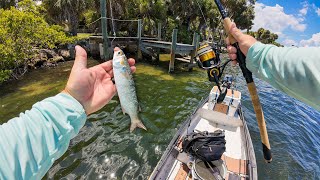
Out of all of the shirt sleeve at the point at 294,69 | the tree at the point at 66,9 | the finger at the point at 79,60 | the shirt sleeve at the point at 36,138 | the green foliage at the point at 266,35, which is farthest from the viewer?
the green foliage at the point at 266,35

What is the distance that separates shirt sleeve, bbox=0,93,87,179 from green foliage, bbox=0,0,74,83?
1393 centimetres

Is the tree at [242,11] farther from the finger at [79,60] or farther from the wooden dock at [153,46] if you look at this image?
the finger at [79,60]

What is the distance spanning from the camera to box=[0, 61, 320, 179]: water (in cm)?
693

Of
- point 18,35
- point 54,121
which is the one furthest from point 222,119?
point 18,35

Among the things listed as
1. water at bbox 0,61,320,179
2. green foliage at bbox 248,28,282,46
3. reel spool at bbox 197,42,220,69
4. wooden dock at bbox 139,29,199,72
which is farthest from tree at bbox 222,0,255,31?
reel spool at bbox 197,42,220,69

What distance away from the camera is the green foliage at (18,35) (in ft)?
42.3

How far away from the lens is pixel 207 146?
479 cm

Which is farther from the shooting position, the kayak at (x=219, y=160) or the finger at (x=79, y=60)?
the kayak at (x=219, y=160)

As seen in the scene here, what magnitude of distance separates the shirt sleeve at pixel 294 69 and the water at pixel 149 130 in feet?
18.8

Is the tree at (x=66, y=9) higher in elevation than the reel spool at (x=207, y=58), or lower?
higher

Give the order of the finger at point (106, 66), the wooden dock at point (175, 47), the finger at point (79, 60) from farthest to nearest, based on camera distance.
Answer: the wooden dock at point (175, 47) → the finger at point (106, 66) → the finger at point (79, 60)

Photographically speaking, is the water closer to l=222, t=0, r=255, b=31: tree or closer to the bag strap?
the bag strap

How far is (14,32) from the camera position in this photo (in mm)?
13648

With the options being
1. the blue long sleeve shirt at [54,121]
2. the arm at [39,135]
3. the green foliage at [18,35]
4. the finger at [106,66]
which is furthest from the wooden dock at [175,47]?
the arm at [39,135]
